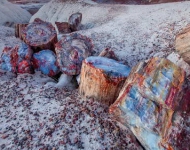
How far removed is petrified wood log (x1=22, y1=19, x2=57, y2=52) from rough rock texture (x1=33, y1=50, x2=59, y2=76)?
156 mm

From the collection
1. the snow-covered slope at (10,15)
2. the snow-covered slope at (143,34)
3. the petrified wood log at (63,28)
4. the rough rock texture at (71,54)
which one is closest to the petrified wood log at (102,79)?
the rough rock texture at (71,54)

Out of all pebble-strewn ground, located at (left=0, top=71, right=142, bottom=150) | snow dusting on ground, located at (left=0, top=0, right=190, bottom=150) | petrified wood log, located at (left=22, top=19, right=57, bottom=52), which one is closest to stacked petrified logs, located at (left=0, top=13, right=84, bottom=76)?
petrified wood log, located at (left=22, top=19, right=57, bottom=52)

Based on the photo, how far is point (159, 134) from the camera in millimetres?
1742

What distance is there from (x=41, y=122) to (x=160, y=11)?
10.3 ft

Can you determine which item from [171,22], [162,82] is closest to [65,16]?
[171,22]

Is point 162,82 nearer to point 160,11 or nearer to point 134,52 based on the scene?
point 134,52

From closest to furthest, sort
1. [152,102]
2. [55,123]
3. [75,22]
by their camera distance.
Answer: [152,102] < [55,123] < [75,22]

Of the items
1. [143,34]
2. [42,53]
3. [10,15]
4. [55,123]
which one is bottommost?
[55,123]

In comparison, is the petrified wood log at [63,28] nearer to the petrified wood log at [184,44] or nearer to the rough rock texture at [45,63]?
the rough rock texture at [45,63]

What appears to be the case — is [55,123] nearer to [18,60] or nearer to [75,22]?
[18,60]

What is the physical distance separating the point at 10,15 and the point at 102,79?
5784 mm

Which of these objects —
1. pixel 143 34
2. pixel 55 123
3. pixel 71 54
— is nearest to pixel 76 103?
pixel 55 123

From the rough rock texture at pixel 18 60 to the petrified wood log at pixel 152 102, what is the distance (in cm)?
146

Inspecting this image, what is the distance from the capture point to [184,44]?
2391mm
